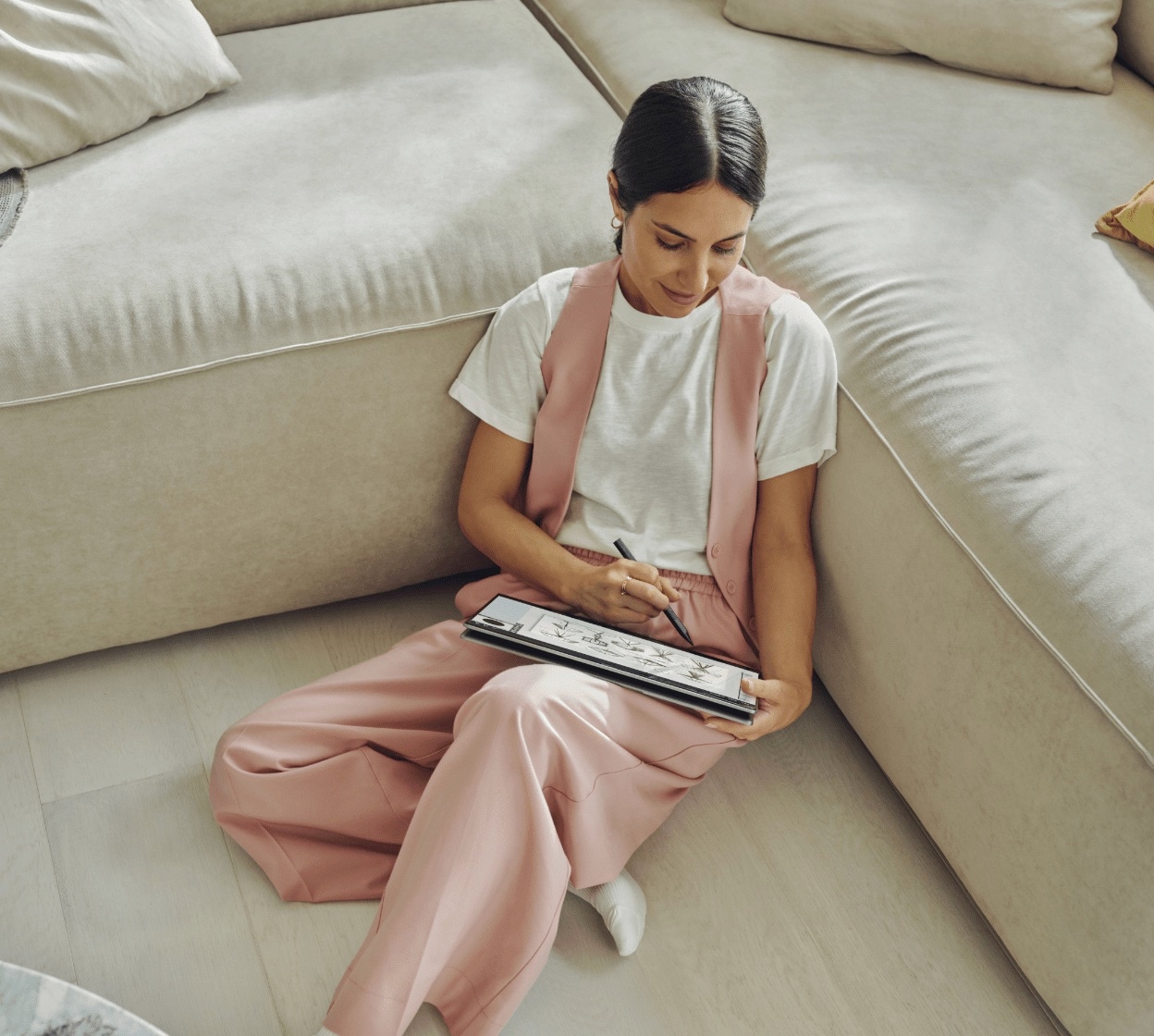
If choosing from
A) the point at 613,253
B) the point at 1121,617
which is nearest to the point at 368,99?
the point at 613,253

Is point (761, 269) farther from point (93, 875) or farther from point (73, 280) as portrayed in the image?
point (93, 875)

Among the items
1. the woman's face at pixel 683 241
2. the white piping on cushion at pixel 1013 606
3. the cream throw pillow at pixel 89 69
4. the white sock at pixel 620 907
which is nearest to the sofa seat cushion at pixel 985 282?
the white piping on cushion at pixel 1013 606

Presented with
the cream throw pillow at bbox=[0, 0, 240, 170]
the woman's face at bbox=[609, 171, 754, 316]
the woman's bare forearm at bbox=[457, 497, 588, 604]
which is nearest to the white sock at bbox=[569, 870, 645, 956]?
the woman's bare forearm at bbox=[457, 497, 588, 604]

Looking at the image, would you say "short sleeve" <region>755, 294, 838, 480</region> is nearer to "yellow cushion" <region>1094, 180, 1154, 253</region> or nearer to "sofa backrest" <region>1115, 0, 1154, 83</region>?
"yellow cushion" <region>1094, 180, 1154, 253</region>

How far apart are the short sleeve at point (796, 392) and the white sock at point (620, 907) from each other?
47cm

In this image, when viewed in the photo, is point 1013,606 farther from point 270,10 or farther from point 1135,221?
point 270,10

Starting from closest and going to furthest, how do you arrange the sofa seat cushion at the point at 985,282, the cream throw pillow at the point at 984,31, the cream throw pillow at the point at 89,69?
the sofa seat cushion at the point at 985,282 → the cream throw pillow at the point at 89,69 → the cream throw pillow at the point at 984,31

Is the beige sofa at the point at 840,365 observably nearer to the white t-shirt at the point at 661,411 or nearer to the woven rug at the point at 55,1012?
the white t-shirt at the point at 661,411

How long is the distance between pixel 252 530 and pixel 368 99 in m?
0.61

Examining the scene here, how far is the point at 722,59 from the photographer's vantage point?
160cm

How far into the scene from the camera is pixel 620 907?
115 cm

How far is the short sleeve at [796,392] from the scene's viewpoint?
3.86 feet

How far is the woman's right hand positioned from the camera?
3.70ft

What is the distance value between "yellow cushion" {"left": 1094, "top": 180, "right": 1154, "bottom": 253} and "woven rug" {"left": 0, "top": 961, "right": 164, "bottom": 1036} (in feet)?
4.21
